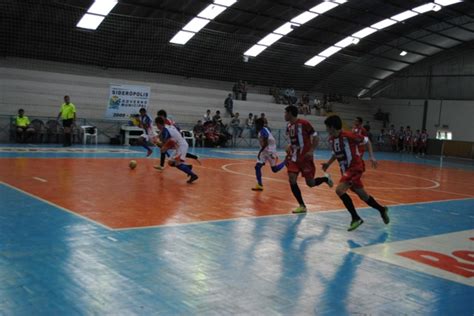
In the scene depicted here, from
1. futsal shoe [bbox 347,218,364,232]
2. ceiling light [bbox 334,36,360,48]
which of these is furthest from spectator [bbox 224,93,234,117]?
futsal shoe [bbox 347,218,364,232]

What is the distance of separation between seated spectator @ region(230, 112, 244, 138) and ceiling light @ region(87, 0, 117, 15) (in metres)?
10.1

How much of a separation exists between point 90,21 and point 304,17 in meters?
13.2

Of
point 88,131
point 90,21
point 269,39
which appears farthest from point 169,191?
point 269,39

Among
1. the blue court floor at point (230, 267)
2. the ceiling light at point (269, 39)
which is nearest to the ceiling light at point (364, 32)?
the ceiling light at point (269, 39)

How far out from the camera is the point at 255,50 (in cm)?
3453

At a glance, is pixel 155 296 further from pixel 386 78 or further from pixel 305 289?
pixel 386 78

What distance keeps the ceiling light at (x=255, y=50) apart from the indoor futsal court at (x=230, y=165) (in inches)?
3.0

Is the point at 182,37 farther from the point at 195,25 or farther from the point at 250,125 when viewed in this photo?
the point at 250,125

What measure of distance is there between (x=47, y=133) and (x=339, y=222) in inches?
774

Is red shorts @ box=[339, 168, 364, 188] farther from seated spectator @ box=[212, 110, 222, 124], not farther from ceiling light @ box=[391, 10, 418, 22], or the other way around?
ceiling light @ box=[391, 10, 418, 22]

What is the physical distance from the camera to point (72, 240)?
6.22 m

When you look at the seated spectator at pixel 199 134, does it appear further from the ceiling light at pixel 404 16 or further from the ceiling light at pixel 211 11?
the ceiling light at pixel 404 16

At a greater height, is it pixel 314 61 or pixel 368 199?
pixel 314 61

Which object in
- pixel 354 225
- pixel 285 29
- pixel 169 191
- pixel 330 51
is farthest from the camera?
pixel 330 51
